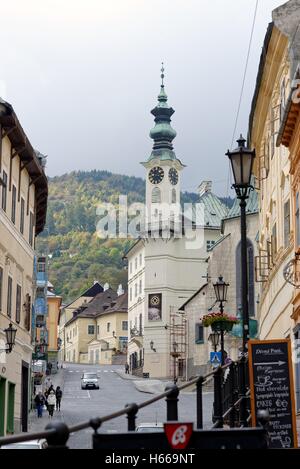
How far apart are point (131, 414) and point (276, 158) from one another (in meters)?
21.9

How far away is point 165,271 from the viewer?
97625mm

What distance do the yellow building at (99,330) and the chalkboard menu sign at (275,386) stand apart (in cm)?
11621

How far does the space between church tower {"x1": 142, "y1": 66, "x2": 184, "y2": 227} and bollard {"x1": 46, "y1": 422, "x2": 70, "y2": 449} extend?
337 ft

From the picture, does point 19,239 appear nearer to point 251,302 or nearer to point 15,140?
point 15,140

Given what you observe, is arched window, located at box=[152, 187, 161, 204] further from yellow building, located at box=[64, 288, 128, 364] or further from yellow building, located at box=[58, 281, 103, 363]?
yellow building, located at box=[58, 281, 103, 363]

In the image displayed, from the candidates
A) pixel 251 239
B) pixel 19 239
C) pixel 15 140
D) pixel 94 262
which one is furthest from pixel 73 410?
pixel 94 262

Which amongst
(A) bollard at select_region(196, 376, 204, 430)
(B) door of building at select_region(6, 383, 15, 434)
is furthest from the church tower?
(A) bollard at select_region(196, 376, 204, 430)

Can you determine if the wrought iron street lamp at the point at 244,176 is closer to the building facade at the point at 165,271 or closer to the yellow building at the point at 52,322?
the building facade at the point at 165,271

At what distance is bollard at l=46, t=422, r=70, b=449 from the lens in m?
5.75

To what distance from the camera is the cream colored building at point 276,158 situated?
2588cm

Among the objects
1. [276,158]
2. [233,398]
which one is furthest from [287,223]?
[233,398]

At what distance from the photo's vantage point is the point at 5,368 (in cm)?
3256
